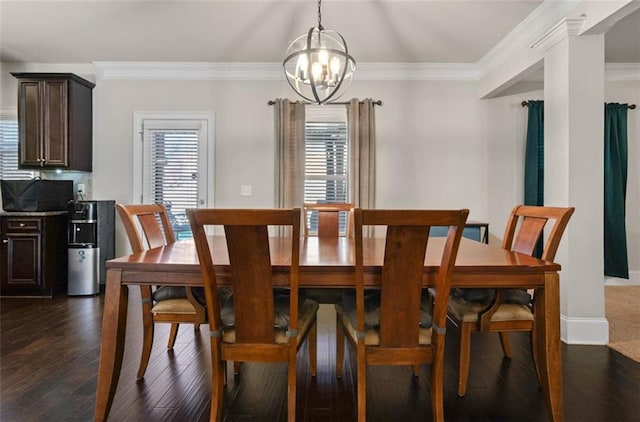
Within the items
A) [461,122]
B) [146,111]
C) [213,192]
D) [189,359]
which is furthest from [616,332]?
[146,111]

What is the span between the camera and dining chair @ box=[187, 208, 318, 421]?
1304 mm

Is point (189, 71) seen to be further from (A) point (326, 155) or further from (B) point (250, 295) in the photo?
(B) point (250, 295)

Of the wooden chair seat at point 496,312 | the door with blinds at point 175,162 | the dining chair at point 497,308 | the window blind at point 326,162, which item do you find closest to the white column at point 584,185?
the dining chair at point 497,308

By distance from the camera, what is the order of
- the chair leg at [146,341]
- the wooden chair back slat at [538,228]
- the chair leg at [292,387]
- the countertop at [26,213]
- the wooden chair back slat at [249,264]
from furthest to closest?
the countertop at [26,213] → the chair leg at [146,341] → the wooden chair back slat at [538,228] → the chair leg at [292,387] → the wooden chair back slat at [249,264]

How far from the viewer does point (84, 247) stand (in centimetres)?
381

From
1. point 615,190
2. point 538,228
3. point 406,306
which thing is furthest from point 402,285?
point 615,190

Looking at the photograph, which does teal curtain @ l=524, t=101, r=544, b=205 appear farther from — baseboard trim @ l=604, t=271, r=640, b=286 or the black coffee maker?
the black coffee maker

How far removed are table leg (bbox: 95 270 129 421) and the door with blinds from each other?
278 centimetres

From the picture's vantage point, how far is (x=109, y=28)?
3.37 meters

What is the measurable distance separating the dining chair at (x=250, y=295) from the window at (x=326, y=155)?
281 cm

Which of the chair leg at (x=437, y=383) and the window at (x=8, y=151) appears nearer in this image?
the chair leg at (x=437, y=383)

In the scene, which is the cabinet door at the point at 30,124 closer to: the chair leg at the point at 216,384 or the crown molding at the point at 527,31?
the chair leg at the point at 216,384

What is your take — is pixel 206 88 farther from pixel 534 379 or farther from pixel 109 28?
pixel 534 379

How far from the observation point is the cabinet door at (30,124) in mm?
3906
